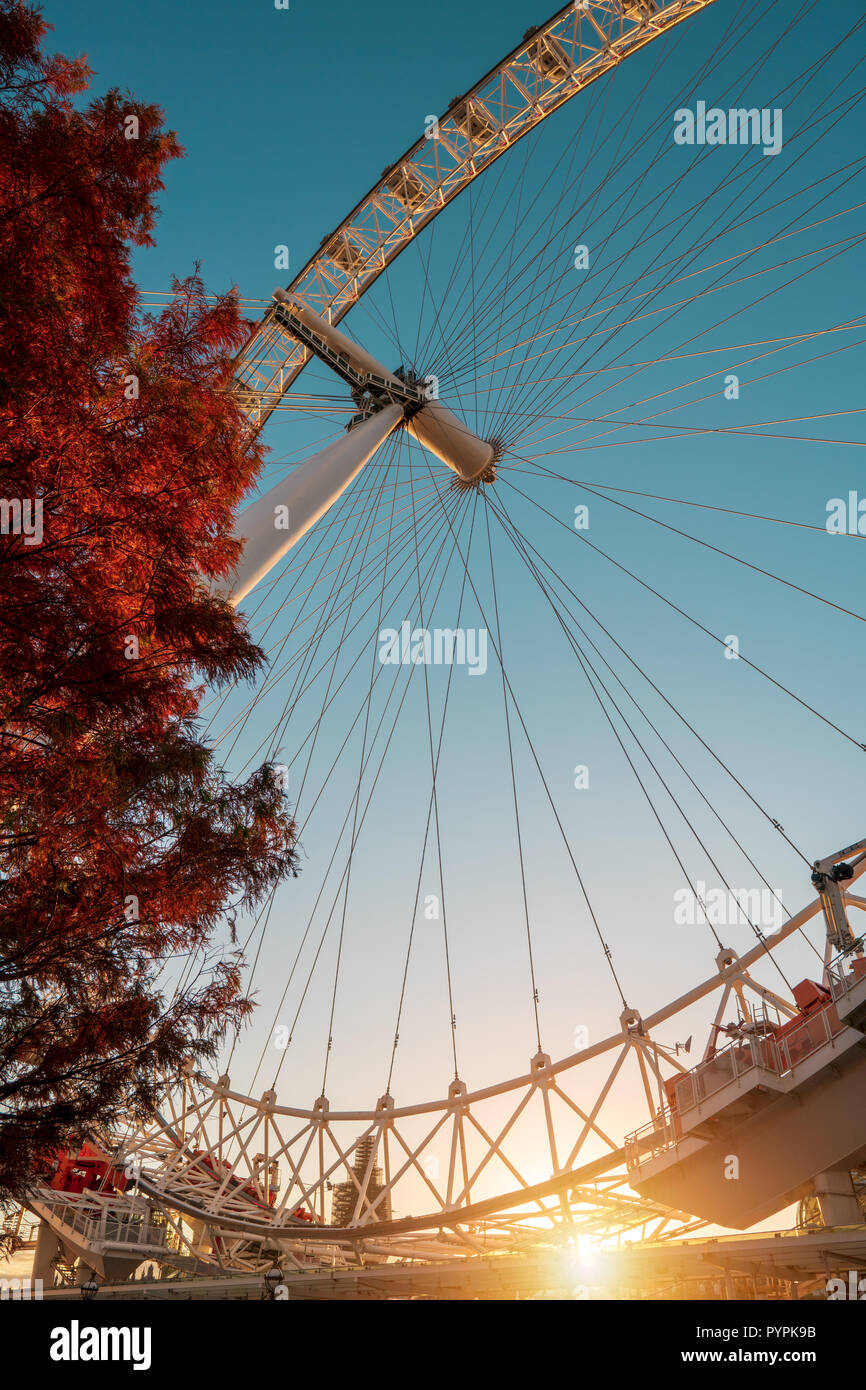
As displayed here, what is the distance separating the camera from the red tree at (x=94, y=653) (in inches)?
357

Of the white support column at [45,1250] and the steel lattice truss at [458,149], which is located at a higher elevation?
the steel lattice truss at [458,149]

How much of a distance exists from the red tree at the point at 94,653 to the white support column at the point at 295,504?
19.7ft

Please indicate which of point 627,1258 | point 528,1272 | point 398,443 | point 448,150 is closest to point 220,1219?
point 528,1272

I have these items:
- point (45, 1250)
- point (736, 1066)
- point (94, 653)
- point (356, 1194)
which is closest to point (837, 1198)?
point (736, 1066)

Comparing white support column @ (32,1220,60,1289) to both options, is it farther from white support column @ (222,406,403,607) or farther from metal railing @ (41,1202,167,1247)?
white support column @ (222,406,403,607)

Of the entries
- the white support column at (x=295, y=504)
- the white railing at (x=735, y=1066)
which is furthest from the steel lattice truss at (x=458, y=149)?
the white railing at (x=735, y=1066)

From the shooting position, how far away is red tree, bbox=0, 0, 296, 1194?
9078 millimetres

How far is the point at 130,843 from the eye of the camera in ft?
33.6

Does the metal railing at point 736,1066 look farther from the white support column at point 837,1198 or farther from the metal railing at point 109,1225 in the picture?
the metal railing at point 109,1225

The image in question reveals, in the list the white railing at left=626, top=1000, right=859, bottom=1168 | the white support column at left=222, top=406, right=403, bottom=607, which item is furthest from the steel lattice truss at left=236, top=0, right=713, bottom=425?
the white railing at left=626, top=1000, right=859, bottom=1168

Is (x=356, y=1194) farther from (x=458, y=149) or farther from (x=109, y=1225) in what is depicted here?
(x=458, y=149)

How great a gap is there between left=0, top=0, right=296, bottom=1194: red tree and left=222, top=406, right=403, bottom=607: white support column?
601 centimetres
